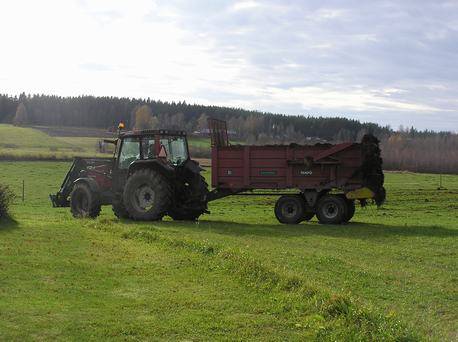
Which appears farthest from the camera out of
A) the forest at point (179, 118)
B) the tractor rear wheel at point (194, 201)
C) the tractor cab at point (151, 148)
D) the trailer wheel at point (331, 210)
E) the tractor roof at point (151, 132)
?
the forest at point (179, 118)

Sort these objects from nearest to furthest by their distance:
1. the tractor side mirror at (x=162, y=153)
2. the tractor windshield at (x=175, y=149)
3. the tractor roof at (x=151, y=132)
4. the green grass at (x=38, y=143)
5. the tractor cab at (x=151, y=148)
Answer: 1. the tractor side mirror at (x=162, y=153)
2. the tractor cab at (x=151, y=148)
3. the tractor roof at (x=151, y=132)
4. the tractor windshield at (x=175, y=149)
5. the green grass at (x=38, y=143)

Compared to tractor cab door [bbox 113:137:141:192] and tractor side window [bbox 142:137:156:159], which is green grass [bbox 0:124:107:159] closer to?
tractor cab door [bbox 113:137:141:192]

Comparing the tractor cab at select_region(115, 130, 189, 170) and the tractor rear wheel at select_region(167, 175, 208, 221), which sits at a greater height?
the tractor cab at select_region(115, 130, 189, 170)

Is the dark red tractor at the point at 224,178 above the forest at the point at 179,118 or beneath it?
beneath

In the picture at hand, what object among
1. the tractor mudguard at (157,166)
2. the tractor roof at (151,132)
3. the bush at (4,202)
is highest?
the tractor roof at (151,132)

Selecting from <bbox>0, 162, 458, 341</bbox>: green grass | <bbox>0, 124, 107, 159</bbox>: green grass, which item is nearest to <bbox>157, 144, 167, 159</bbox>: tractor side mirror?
<bbox>0, 162, 458, 341</bbox>: green grass

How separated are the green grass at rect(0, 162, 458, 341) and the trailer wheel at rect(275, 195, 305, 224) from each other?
7.93ft

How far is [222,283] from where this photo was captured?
381 inches

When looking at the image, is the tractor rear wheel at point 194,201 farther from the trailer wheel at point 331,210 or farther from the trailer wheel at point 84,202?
the trailer wheel at point 331,210

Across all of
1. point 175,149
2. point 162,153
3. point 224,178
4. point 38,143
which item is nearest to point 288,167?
point 224,178

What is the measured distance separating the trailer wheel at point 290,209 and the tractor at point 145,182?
7.94ft

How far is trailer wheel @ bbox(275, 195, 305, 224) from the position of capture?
1956 cm

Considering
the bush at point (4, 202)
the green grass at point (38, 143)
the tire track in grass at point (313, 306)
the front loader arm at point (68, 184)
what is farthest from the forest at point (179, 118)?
the tire track in grass at point (313, 306)

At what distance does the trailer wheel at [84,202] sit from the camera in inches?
771
